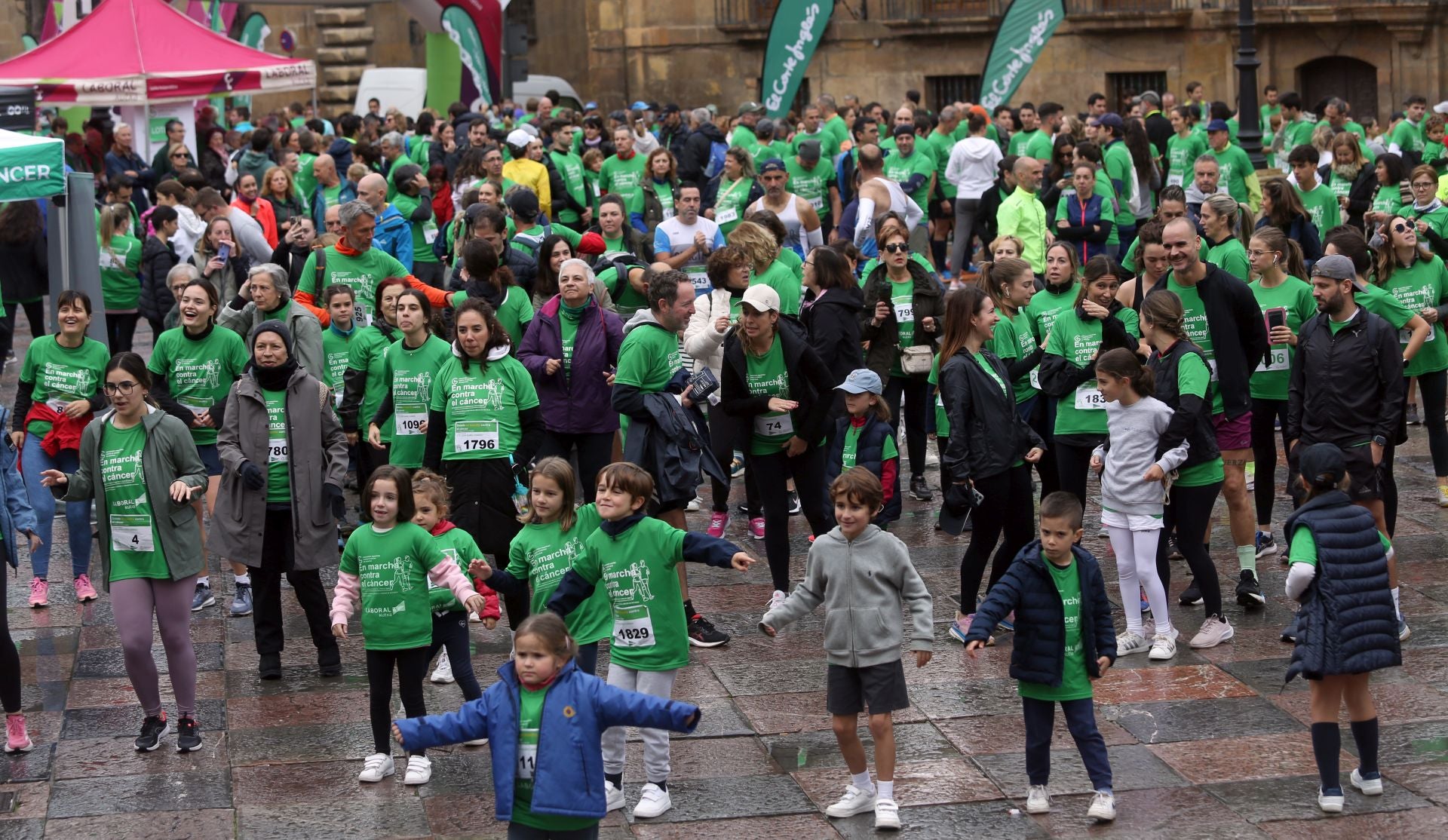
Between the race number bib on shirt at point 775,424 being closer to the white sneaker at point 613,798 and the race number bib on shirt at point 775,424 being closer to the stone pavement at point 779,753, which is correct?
the stone pavement at point 779,753

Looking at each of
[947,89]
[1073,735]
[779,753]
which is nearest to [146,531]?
[779,753]

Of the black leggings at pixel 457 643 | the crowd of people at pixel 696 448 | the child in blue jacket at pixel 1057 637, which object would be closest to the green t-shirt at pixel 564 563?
the crowd of people at pixel 696 448

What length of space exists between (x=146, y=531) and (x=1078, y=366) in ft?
14.7

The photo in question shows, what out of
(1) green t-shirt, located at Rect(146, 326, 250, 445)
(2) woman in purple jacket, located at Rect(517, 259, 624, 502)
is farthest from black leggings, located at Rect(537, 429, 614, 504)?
(1) green t-shirt, located at Rect(146, 326, 250, 445)

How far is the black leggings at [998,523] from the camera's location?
9102 millimetres

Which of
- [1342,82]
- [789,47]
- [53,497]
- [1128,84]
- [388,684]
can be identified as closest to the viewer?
[388,684]

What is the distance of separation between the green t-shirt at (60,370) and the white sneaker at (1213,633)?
578 centimetres

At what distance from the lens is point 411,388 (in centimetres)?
970

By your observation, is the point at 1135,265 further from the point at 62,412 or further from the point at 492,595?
the point at 62,412

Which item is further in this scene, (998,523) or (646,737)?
(998,523)

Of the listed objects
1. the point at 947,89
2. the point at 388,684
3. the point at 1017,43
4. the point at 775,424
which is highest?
the point at 947,89

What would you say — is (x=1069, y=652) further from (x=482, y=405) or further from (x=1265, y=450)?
(x=1265, y=450)

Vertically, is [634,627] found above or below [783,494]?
below

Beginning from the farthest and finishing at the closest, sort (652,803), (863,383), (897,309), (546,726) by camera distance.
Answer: (897,309) → (863,383) → (652,803) → (546,726)
